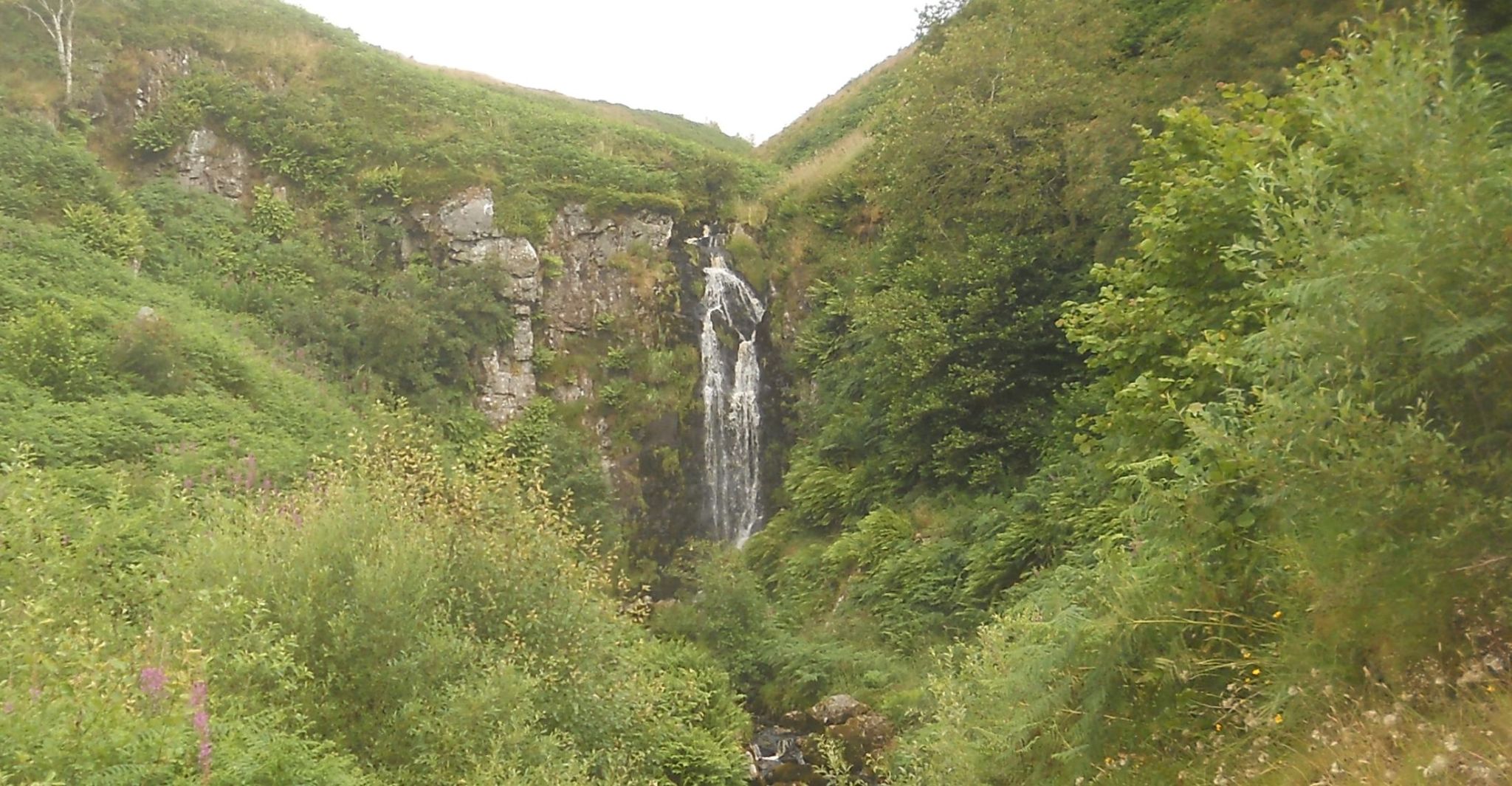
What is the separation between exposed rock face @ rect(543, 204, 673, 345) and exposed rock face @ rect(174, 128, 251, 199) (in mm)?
7776

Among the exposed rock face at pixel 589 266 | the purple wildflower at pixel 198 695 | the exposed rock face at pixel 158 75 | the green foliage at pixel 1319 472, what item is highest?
the exposed rock face at pixel 158 75

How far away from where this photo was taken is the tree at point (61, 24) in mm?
21203

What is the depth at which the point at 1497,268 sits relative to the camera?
3639mm

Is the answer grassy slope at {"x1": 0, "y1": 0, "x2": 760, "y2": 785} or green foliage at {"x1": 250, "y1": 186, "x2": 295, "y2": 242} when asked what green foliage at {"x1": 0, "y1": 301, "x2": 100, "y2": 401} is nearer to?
grassy slope at {"x1": 0, "y1": 0, "x2": 760, "y2": 785}

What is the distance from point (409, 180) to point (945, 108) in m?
14.5

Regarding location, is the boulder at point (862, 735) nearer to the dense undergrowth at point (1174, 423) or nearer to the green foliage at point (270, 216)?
the dense undergrowth at point (1174, 423)

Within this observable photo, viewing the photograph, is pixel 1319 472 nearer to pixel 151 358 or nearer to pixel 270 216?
pixel 151 358

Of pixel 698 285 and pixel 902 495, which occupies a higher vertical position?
pixel 698 285

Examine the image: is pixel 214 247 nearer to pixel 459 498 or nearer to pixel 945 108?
pixel 459 498

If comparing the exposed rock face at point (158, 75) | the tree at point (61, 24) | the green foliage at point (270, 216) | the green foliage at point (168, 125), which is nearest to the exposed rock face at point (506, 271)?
the green foliage at point (270, 216)

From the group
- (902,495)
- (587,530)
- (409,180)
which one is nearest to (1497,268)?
(902,495)

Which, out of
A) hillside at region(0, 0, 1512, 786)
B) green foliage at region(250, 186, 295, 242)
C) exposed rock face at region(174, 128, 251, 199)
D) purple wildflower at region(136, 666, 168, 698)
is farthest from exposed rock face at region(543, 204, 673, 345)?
purple wildflower at region(136, 666, 168, 698)

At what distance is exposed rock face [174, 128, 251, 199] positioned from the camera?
2205 cm

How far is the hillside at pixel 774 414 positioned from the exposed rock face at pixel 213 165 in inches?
5.0
